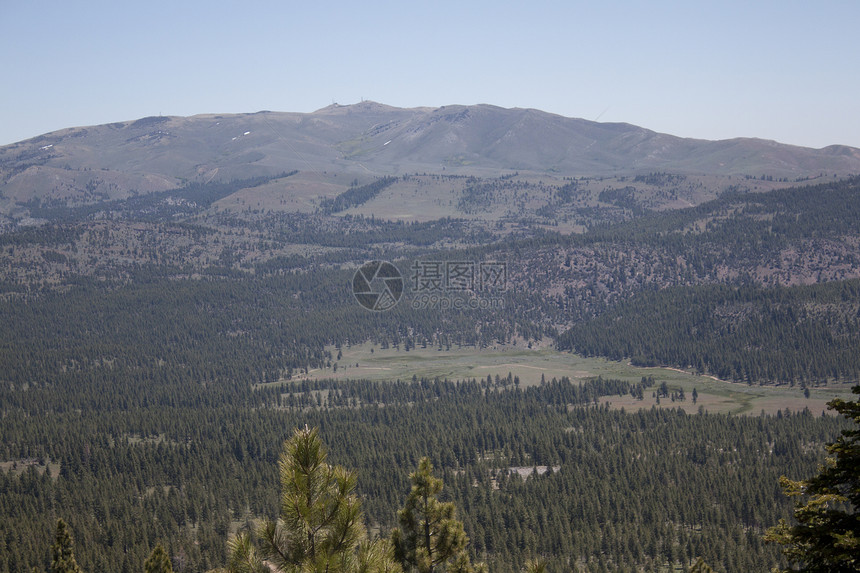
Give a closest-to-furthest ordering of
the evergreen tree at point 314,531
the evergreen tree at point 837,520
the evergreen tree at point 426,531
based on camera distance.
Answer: the evergreen tree at point 314,531
the evergreen tree at point 837,520
the evergreen tree at point 426,531

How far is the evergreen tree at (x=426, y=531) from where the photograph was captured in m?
41.7

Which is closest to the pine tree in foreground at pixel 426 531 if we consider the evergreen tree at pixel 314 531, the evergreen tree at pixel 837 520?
the evergreen tree at pixel 837 520

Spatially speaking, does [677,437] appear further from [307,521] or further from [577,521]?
[307,521]

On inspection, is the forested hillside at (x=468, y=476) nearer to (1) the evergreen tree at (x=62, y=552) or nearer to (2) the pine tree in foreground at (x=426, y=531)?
(1) the evergreen tree at (x=62, y=552)

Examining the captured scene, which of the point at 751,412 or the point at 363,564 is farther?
the point at 751,412

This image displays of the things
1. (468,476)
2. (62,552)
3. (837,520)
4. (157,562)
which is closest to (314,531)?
(837,520)

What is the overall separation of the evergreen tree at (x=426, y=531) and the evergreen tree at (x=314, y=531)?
2044cm

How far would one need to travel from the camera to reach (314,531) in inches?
838

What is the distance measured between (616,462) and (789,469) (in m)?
27.3

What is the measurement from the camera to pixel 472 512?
412 feet

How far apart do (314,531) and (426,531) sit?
21.8 m


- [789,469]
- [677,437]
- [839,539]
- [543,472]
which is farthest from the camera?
[677,437]

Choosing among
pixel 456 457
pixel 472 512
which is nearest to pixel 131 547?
pixel 472 512

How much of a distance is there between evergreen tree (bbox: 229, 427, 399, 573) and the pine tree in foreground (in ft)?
67.0
